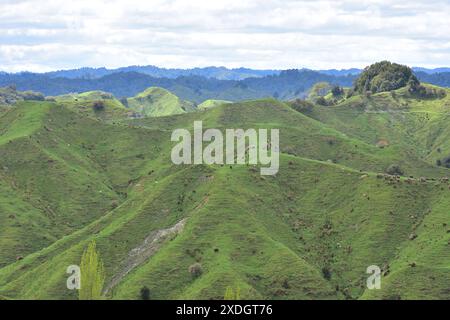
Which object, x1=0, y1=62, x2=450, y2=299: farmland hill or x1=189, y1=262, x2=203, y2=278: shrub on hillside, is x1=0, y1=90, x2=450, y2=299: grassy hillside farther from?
x1=189, y1=262, x2=203, y2=278: shrub on hillside

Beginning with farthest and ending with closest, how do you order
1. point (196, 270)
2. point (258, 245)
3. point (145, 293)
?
point (258, 245)
point (196, 270)
point (145, 293)

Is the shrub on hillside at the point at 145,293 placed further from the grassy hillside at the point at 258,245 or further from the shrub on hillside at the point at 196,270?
the shrub on hillside at the point at 196,270

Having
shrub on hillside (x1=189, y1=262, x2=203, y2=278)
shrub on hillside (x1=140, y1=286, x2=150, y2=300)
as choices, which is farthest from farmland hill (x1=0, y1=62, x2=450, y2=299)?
shrub on hillside (x1=140, y1=286, x2=150, y2=300)

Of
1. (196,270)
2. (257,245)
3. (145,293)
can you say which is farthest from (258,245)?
(145,293)

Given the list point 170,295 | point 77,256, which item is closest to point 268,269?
point 170,295

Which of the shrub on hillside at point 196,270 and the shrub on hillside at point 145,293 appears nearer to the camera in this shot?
the shrub on hillside at point 145,293

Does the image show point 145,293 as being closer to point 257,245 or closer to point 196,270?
point 196,270

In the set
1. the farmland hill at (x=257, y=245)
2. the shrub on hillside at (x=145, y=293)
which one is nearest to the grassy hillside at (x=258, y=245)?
the farmland hill at (x=257, y=245)

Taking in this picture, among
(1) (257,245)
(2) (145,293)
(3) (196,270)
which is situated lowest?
(2) (145,293)

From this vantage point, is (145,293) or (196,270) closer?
(145,293)

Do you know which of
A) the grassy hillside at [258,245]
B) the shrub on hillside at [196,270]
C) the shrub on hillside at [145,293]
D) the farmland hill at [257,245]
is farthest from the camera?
the shrub on hillside at [196,270]
